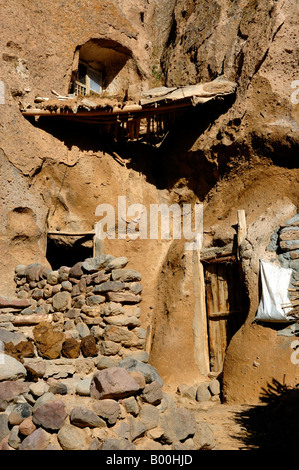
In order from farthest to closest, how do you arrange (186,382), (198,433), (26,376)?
1. (186,382)
2. (26,376)
3. (198,433)

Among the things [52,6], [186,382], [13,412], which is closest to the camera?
[13,412]

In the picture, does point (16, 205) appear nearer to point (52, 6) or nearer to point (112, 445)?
point (52, 6)

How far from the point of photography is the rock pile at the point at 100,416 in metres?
3.46

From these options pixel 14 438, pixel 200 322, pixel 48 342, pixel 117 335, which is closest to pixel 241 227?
pixel 200 322

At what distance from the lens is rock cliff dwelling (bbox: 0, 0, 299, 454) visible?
4047 mm

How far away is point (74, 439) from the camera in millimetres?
3395

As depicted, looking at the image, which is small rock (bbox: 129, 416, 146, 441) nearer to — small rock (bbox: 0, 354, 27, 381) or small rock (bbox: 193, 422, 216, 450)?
small rock (bbox: 193, 422, 216, 450)

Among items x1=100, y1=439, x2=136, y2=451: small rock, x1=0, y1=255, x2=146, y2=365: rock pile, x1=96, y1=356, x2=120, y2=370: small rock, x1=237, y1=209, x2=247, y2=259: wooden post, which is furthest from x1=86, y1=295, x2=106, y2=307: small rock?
x1=100, y1=439, x2=136, y2=451: small rock

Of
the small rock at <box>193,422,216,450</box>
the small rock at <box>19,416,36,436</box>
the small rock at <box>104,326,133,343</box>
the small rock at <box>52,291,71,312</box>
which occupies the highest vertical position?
the small rock at <box>52,291,71,312</box>

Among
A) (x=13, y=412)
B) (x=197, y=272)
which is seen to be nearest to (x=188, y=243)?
(x=197, y=272)

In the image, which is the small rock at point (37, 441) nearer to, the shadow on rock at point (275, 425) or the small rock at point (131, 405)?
the small rock at point (131, 405)

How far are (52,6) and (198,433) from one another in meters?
9.50

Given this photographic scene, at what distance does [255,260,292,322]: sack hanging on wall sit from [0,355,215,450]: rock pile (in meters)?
2.49

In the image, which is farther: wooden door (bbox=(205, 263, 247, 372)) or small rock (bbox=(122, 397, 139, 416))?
wooden door (bbox=(205, 263, 247, 372))
